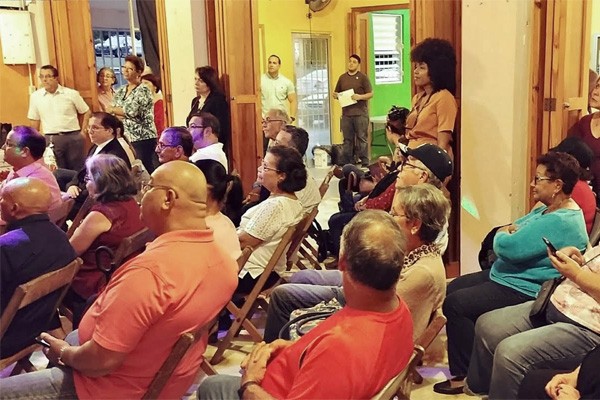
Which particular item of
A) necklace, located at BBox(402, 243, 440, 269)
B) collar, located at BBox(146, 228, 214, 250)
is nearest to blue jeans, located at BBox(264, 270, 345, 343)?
necklace, located at BBox(402, 243, 440, 269)

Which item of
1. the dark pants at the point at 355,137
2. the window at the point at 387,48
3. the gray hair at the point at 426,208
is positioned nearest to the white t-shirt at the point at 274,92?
the dark pants at the point at 355,137

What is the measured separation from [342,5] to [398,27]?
1221mm

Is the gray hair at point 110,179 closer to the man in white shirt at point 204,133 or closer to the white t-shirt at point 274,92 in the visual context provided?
the man in white shirt at point 204,133

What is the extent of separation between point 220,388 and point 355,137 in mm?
7429

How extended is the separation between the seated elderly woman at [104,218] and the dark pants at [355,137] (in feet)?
20.2

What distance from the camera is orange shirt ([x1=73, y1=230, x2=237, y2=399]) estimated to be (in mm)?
1764

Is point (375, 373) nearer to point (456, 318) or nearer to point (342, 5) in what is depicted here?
point (456, 318)

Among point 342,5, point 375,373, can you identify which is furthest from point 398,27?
point 375,373

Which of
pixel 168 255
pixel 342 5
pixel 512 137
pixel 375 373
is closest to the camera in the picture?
pixel 375 373

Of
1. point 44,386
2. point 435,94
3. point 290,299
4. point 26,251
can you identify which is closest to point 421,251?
point 290,299

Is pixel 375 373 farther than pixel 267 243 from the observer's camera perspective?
No

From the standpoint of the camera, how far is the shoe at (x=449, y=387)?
280 centimetres

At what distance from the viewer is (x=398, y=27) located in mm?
10578

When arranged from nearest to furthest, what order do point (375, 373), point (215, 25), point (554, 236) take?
point (375, 373)
point (554, 236)
point (215, 25)
